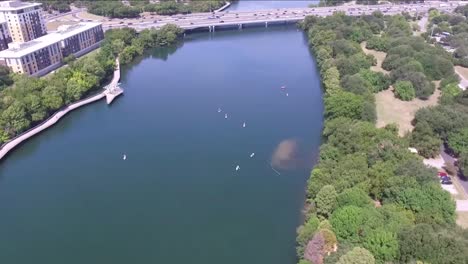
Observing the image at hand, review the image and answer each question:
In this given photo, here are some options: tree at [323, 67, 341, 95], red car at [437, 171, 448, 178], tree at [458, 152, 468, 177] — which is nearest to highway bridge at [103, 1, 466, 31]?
tree at [323, 67, 341, 95]

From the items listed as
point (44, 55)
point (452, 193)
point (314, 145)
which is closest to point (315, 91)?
point (314, 145)

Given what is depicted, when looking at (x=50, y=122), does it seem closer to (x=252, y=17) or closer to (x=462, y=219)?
(x=462, y=219)

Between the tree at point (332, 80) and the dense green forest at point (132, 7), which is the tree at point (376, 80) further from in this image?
the dense green forest at point (132, 7)

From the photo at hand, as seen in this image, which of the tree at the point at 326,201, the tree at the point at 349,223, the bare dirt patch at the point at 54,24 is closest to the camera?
the tree at the point at 349,223

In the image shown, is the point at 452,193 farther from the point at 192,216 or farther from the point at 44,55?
the point at 44,55

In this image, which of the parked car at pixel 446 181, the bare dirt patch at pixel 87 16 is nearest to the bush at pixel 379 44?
the parked car at pixel 446 181
